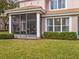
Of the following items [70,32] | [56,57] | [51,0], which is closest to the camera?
[56,57]

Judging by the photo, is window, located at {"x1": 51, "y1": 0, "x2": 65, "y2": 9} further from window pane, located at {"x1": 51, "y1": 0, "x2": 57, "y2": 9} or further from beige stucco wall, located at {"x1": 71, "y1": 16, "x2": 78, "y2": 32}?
beige stucco wall, located at {"x1": 71, "y1": 16, "x2": 78, "y2": 32}

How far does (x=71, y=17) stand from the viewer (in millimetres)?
27672

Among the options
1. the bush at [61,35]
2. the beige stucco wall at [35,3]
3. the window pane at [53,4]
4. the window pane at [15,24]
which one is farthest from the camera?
the beige stucco wall at [35,3]

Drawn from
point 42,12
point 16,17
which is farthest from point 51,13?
point 16,17

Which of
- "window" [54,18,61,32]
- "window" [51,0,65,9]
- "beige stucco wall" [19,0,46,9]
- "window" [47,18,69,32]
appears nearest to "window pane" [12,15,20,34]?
"beige stucco wall" [19,0,46,9]

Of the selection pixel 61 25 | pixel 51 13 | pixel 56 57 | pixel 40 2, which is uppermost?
pixel 40 2

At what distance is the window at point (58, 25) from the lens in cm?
2848

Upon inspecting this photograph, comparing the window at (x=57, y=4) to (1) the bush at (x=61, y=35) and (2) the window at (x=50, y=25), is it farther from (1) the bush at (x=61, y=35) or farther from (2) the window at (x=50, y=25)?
(1) the bush at (x=61, y=35)

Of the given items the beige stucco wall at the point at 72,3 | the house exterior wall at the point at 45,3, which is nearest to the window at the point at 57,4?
the house exterior wall at the point at 45,3

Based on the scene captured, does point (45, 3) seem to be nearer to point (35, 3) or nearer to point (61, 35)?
point (35, 3)

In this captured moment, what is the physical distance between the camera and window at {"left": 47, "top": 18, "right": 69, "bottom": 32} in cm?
2848

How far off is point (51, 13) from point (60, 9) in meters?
1.66

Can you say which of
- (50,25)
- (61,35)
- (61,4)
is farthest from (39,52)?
(61,4)

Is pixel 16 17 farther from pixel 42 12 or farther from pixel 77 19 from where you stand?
pixel 77 19
